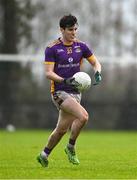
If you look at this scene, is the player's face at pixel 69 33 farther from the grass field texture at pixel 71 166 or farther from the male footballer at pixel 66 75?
the grass field texture at pixel 71 166

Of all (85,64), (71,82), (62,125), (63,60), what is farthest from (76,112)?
(85,64)

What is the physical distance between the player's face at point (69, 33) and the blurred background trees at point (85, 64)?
57.6ft

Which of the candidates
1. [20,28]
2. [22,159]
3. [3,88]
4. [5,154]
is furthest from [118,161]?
[20,28]

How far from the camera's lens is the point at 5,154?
15102 mm

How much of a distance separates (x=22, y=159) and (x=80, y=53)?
2479 mm

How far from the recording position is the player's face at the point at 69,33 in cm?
1196

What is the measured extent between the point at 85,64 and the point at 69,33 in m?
18.7

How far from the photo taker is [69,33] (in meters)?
12.0

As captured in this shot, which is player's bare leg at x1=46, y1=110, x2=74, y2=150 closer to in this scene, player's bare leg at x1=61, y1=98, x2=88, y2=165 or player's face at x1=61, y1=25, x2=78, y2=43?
player's bare leg at x1=61, y1=98, x2=88, y2=165

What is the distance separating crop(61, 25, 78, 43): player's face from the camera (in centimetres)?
1196

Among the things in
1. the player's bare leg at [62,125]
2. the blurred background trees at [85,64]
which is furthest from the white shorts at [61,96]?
the blurred background trees at [85,64]

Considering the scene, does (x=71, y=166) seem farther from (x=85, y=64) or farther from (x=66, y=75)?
(x=85, y=64)

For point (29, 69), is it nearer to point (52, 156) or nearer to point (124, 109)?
point (124, 109)

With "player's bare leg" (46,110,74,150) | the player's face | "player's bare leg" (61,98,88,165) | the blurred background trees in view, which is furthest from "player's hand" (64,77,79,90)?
the blurred background trees
